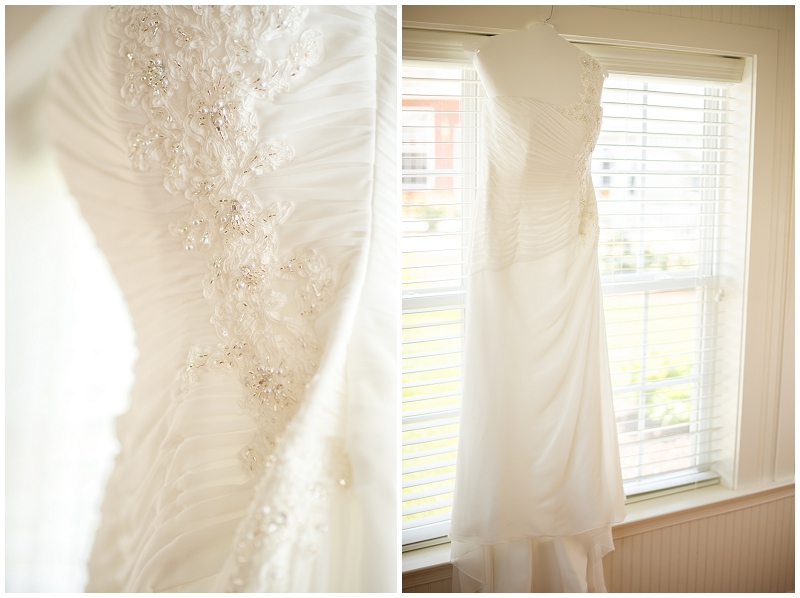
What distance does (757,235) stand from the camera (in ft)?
4.82

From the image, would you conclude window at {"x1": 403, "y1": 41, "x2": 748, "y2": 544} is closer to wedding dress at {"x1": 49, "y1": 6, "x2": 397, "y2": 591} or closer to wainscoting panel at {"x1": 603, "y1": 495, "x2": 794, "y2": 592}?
wainscoting panel at {"x1": 603, "y1": 495, "x2": 794, "y2": 592}

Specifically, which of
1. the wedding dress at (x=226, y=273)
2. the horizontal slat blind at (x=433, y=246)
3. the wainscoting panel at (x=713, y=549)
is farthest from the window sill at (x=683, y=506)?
the wedding dress at (x=226, y=273)

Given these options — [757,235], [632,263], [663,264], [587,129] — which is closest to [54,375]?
[587,129]

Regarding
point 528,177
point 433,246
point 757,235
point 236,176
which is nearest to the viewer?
point 236,176

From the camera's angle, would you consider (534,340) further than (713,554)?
No

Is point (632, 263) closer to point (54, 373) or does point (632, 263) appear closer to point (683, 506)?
point (683, 506)

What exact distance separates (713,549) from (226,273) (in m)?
1.71

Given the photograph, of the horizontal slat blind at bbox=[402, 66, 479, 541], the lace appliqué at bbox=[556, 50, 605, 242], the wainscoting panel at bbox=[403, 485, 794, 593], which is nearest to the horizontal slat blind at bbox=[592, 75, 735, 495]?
the wainscoting panel at bbox=[403, 485, 794, 593]

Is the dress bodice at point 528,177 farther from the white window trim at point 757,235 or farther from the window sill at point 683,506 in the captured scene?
the window sill at point 683,506

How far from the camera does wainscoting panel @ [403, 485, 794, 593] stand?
1.43 m

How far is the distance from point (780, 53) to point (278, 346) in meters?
1.69

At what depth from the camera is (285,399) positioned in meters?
0.65

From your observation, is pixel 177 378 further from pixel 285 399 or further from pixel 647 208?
pixel 647 208

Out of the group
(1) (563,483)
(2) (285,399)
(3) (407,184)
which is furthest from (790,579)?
(2) (285,399)
